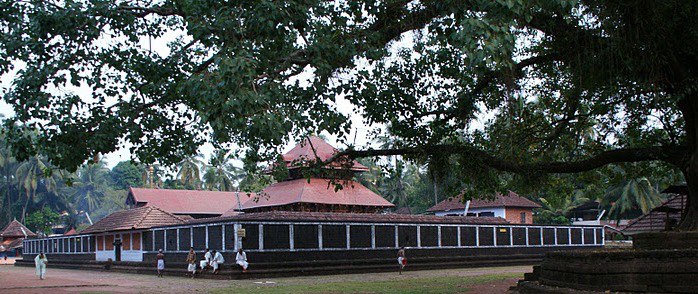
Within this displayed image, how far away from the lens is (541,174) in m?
14.4

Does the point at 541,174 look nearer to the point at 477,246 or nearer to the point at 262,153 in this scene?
the point at 262,153

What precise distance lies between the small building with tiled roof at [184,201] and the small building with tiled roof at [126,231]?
32.8 ft

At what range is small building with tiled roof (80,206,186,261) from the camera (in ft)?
109

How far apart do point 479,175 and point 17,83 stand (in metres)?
8.48

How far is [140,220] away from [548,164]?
79.2 feet

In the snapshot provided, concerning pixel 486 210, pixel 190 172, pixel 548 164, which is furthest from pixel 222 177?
pixel 548 164

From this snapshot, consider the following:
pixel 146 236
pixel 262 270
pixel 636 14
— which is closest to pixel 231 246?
pixel 262 270

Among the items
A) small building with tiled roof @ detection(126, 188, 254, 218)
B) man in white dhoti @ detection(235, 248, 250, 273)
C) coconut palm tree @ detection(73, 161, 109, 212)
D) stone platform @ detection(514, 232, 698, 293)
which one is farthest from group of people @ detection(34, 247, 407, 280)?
coconut palm tree @ detection(73, 161, 109, 212)

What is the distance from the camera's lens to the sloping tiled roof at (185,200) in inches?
1912

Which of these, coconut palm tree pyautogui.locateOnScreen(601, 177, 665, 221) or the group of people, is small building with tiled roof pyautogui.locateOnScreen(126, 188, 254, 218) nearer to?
the group of people

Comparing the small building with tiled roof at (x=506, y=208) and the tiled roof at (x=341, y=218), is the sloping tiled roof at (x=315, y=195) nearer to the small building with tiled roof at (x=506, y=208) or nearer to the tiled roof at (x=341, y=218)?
the tiled roof at (x=341, y=218)

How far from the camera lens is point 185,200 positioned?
50.8 m

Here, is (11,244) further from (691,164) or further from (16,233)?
(691,164)

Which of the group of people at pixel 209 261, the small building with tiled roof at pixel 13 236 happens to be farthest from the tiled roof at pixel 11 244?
the group of people at pixel 209 261
